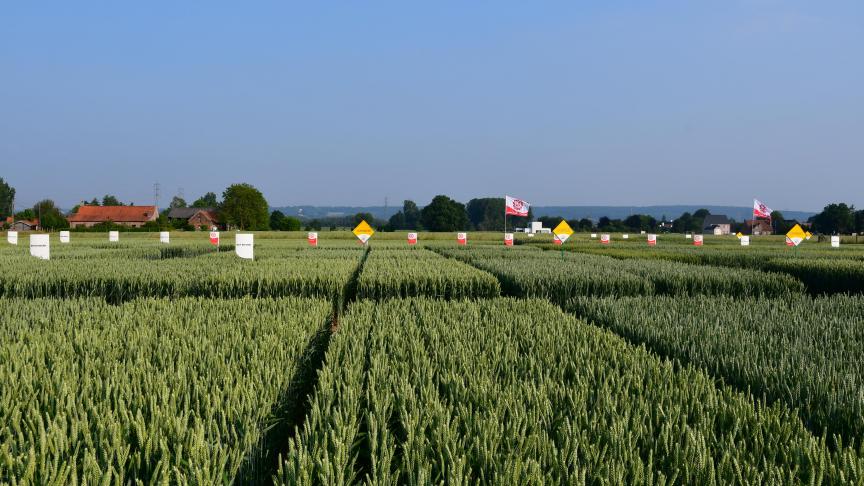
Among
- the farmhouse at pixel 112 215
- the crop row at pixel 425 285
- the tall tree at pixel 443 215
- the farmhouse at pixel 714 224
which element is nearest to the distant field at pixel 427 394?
the crop row at pixel 425 285

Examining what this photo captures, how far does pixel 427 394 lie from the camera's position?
3.34 meters

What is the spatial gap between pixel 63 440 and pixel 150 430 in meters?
0.36

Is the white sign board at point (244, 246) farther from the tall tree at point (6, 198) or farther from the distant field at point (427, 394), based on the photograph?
the tall tree at point (6, 198)

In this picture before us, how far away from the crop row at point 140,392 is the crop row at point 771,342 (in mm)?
3205

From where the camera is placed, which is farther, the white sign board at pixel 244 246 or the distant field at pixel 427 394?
the white sign board at pixel 244 246

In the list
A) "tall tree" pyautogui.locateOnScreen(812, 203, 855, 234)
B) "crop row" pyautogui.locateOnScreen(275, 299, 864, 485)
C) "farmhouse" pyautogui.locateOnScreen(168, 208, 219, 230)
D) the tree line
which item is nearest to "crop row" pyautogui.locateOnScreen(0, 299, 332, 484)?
"crop row" pyautogui.locateOnScreen(275, 299, 864, 485)

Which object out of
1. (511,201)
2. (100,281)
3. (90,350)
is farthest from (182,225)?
(90,350)

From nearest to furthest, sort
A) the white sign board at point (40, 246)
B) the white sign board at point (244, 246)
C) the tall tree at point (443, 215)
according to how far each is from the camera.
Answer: the white sign board at point (40, 246), the white sign board at point (244, 246), the tall tree at point (443, 215)

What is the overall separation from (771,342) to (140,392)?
203 inches

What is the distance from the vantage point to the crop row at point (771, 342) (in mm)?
3500

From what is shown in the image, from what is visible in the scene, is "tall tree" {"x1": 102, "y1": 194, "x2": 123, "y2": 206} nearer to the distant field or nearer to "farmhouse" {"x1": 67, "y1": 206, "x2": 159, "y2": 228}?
"farmhouse" {"x1": 67, "y1": 206, "x2": 159, "y2": 228}

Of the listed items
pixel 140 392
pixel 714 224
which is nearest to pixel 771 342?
pixel 140 392

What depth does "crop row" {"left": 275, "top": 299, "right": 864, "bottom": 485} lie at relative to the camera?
7.95 ft

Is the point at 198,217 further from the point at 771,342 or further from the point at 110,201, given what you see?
the point at 771,342
